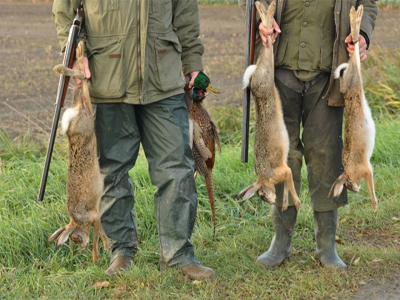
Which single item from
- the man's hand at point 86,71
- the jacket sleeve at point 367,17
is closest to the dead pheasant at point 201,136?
the man's hand at point 86,71

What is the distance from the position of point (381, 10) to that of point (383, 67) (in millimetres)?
9197

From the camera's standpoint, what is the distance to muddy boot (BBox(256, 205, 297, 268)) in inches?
198

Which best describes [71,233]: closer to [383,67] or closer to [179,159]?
[179,159]

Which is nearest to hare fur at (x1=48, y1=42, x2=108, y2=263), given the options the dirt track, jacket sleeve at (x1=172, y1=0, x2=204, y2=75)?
jacket sleeve at (x1=172, y1=0, x2=204, y2=75)

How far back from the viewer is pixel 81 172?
4.58 m

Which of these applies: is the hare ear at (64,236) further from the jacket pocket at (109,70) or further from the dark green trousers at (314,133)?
the dark green trousers at (314,133)

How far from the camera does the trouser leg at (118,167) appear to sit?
15.6 ft

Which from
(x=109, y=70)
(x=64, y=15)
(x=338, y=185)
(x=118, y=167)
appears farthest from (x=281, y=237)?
(x=64, y=15)

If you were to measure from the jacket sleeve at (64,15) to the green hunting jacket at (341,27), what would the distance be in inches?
48.0

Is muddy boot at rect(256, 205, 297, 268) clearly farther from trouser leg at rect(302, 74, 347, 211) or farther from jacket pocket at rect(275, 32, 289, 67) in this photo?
jacket pocket at rect(275, 32, 289, 67)

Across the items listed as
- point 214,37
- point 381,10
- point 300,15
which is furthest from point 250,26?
point 381,10

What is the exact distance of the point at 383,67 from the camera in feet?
29.9

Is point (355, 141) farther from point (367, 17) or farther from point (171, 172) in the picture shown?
point (171, 172)

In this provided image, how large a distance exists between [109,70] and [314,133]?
1.41m
